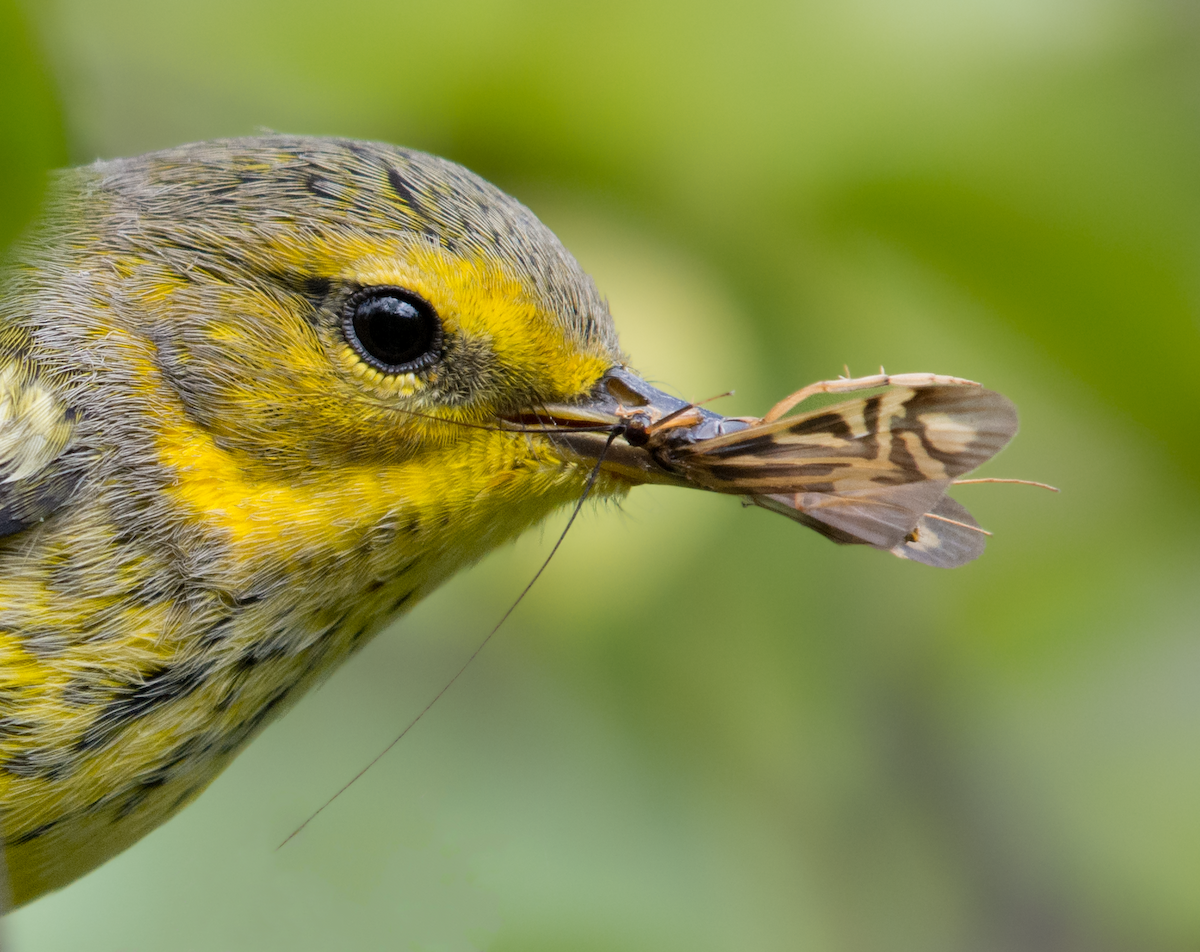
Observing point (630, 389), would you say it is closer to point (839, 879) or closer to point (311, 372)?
point (311, 372)

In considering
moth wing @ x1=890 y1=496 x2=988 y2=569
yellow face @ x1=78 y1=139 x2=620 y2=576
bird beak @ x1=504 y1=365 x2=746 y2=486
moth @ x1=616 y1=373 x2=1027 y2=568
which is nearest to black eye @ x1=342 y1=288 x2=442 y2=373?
yellow face @ x1=78 y1=139 x2=620 y2=576

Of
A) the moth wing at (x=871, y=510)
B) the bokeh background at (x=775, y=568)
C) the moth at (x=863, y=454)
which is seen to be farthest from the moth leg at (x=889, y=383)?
the bokeh background at (x=775, y=568)

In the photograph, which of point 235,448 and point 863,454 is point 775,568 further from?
point 235,448

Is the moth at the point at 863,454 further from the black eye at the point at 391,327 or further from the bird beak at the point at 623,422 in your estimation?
the black eye at the point at 391,327

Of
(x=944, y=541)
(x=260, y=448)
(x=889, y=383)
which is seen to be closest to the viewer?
(x=889, y=383)

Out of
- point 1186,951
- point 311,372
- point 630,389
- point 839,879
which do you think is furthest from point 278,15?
point 1186,951

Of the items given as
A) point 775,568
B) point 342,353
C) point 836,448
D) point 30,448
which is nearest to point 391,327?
point 342,353
